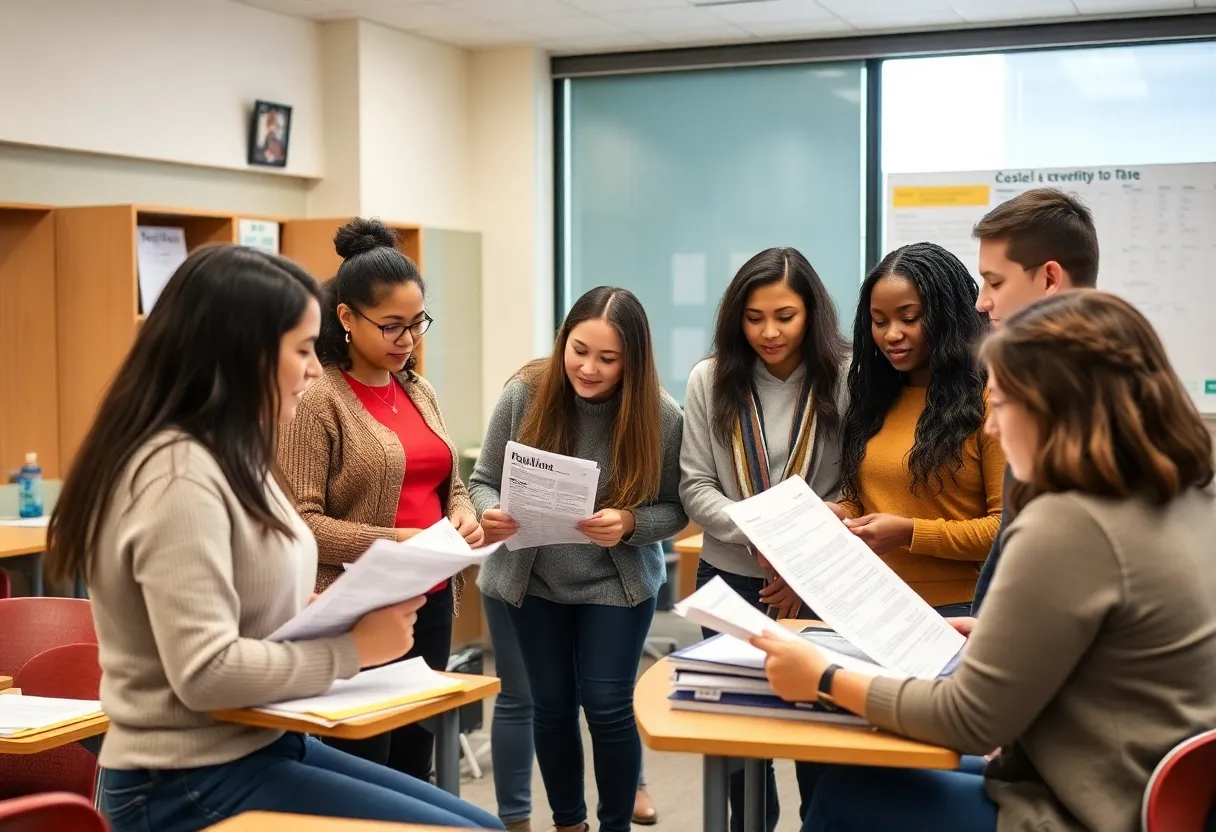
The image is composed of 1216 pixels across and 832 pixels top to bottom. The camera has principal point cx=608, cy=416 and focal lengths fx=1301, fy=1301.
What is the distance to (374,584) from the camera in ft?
5.81

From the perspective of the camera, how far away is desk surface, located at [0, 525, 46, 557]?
12.9 ft

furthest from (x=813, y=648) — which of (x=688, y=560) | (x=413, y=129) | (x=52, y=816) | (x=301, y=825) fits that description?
(x=413, y=129)

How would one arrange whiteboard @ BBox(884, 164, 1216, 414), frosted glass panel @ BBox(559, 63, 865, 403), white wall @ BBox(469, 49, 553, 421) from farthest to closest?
1. white wall @ BBox(469, 49, 553, 421)
2. frosted glass panel @ BBox(559, 63, 865, 403)
3. whiteboard @ BBox(884, 164, 1216, 414)

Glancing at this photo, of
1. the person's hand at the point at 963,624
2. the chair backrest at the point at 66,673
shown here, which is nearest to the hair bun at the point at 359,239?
the chair backrest at the point at 66,673

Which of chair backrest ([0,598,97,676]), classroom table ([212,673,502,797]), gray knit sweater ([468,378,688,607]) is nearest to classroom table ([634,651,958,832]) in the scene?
classroom table ([212,673,502,797])

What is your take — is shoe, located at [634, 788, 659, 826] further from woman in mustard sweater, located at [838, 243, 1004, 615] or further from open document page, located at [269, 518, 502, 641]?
open document page, located at [269, 518, 502, 641]

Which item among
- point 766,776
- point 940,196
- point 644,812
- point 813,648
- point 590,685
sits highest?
point 940,196

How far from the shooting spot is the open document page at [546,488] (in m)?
2.69

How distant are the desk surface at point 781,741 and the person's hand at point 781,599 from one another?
900 millimetres

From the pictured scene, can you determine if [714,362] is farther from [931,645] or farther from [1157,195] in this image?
[1157,195]

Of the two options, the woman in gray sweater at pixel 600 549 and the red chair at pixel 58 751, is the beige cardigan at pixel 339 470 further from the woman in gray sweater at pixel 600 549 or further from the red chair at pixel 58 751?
the red chair at pixel 58 751

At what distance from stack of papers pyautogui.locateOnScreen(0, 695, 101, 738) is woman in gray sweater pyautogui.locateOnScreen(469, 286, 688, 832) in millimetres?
1069

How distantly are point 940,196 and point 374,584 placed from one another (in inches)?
184

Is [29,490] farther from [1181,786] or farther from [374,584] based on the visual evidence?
[1181,786]
